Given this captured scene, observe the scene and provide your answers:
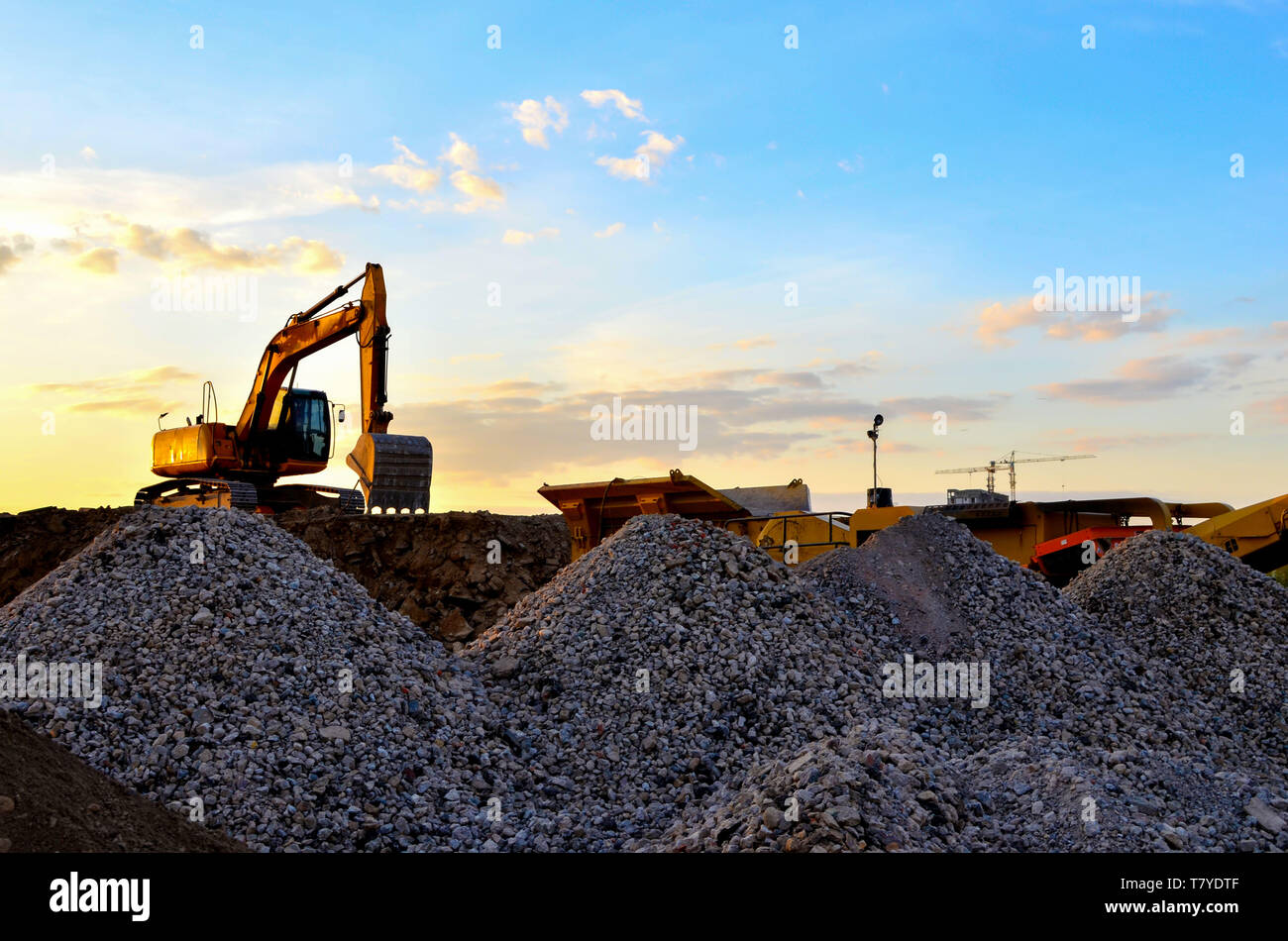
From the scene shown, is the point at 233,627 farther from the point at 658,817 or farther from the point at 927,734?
the point at 927,734

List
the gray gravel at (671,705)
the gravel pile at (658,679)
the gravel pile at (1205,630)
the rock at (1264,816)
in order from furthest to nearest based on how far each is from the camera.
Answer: the gravel pile at (1205,630), the gravel pile at (658,679), the rock at (1264,816), the gray gravel at (671,705)

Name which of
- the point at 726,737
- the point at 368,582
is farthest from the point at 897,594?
the point at 368,582

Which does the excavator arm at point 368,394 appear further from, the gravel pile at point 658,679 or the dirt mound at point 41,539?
the gravel pile at point 658,679

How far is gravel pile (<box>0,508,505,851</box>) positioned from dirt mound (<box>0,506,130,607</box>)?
14.2 metres

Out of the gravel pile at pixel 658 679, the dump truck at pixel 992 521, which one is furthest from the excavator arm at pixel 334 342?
the gravel pile at pixel 658 679

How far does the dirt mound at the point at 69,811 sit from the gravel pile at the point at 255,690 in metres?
0.29

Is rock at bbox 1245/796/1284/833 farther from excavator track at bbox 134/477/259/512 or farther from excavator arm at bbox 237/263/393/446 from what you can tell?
excavator track at bbox 134/477/259/512

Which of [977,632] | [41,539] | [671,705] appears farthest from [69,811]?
[41,539]

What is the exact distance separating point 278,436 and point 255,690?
14589 millimetres

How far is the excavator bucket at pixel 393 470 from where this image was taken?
1850cm

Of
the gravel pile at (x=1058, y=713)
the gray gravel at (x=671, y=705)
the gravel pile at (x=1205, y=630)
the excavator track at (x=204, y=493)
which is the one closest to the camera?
the gray gravel at (x=671, y=705)

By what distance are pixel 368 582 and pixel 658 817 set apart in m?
13.5
